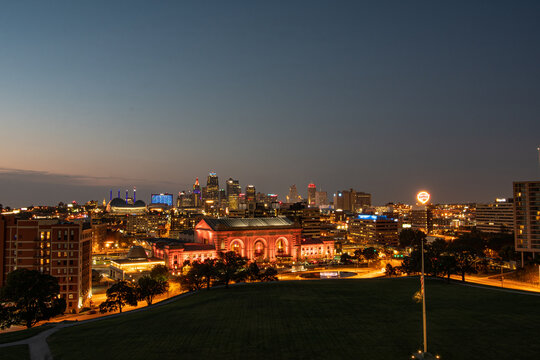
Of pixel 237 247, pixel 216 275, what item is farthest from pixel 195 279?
pixel 237 247

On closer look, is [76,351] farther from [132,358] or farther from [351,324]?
[351,324]

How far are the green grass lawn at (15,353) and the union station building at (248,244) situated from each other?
9567cm

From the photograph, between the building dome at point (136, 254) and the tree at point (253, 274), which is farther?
the building dome at point (136, 254)

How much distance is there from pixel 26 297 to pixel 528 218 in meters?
147

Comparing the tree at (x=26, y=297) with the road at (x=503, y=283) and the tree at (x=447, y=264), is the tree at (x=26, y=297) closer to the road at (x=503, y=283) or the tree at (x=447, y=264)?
the tree at (x=447, y=264)

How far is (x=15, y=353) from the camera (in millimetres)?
45562

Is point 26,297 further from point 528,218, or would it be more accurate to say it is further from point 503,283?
point 528,218

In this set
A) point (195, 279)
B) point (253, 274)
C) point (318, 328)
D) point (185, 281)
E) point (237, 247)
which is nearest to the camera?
point (318, 328)

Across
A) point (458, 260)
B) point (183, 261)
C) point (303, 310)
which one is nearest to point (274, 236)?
point (183, 261)

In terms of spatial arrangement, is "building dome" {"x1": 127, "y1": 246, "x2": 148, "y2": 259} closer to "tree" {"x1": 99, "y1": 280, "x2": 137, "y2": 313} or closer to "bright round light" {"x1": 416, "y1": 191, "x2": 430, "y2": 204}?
"tree" {"x1": 99, "y1": 280, "x2": 137, "y2": 313}

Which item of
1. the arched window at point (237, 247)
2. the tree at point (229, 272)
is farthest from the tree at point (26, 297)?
the arched window at point (237, 247)

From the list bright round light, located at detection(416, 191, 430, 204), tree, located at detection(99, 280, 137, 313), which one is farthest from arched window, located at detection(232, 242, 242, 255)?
bright round light, located at detection(416, 191, 430, 204)

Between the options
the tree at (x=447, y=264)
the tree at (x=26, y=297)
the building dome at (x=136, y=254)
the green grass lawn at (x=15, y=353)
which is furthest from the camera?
the building dome at (x=136, y=254)

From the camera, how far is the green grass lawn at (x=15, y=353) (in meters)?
44.0
